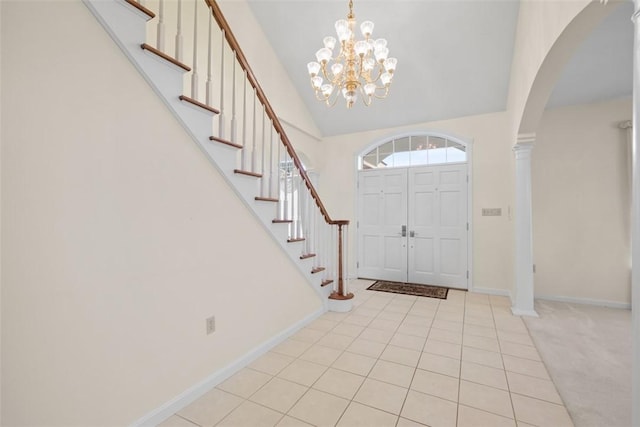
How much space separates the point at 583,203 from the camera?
3918 millimetres

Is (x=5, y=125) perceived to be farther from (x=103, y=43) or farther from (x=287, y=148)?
(x=287, y=148)

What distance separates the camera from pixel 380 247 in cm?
527

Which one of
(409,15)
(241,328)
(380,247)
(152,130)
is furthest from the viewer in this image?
(380,247)

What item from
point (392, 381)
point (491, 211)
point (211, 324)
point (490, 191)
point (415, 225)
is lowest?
point (392, 381)

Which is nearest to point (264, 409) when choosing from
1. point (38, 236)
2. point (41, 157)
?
point (38, 236)

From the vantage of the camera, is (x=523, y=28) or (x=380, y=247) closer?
(x=523, y=28)

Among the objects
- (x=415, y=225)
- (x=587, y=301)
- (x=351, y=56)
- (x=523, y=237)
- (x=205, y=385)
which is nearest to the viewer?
(x=205, y=385)

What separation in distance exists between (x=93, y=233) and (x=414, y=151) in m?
4.76

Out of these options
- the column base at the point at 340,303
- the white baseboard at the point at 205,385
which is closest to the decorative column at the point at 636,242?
the white baseboard at the point at 205,385

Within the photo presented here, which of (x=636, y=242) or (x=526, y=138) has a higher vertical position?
(x=526, y=138)

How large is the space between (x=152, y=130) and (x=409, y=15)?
359 centimetres

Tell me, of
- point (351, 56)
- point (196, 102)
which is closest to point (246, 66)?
point (196, 102)

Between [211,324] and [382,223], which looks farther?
[382,223]

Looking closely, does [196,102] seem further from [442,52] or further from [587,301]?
[587,301]
